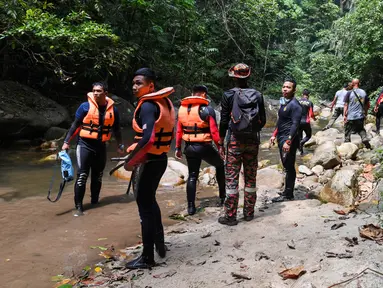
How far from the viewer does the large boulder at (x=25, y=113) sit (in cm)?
1025

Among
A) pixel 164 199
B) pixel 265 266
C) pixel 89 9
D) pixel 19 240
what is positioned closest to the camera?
pixel 265 266

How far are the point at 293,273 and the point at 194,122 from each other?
8.77ft

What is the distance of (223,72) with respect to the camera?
2130 centimetres

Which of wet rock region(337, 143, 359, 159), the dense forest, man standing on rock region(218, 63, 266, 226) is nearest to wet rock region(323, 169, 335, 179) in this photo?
wet rock region(337, 143, 359, 159)

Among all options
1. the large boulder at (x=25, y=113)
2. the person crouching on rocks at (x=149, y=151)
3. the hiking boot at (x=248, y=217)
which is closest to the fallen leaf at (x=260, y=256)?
the person crouching on rocks at (x=149, y=151)

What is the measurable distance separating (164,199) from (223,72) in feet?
54.1

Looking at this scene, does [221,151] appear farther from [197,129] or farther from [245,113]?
[245,113]

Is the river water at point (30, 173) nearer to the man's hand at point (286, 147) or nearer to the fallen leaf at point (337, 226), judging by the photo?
the man's hand at point (286, 147)

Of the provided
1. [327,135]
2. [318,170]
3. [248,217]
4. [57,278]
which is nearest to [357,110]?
[318,170]

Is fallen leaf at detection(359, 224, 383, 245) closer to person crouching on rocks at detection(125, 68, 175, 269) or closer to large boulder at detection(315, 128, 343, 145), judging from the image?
person crouching on rocks at detection(125, 68, 175, 269)

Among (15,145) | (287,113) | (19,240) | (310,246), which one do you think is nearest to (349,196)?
(287,113)

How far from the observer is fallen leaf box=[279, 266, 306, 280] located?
2.55 m

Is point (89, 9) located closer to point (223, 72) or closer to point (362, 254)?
point (223, 72)

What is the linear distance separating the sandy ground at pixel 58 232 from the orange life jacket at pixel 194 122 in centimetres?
126
